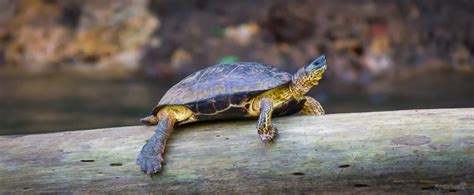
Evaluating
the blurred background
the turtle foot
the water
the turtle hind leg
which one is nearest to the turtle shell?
the turtle hind leg

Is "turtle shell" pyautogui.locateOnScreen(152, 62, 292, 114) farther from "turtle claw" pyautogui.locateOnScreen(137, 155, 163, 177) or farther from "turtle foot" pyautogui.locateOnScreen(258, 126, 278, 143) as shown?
"turtle claw" pyautogui.locateOnScreen(137, 155, 163, 177)

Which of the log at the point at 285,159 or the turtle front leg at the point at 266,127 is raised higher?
the turtle front leg at the point at 266,127

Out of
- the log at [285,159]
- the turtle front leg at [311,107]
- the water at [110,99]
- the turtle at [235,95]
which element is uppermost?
the turtle at [235,95]

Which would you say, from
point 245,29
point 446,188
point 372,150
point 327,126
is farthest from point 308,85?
point 245,29

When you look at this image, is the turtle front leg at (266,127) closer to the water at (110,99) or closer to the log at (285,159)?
the log at (285,159)

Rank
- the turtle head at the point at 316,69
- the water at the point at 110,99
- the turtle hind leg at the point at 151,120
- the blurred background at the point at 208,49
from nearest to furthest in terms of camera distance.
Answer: the turtle head at the point at 316,69, the turtle hind leg at the point at 151,120, the water at the point at 110,99, the blurred background at the point at 208,49

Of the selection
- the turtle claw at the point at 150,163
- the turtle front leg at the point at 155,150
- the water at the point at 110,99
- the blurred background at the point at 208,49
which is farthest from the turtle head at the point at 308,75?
the blurred background at the point at 208,49

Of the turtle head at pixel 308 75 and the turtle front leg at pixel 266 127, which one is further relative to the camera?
the turtle head at pixel 308 75

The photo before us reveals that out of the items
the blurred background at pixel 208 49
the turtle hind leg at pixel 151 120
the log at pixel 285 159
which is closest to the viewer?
the log at pixel 285 159
